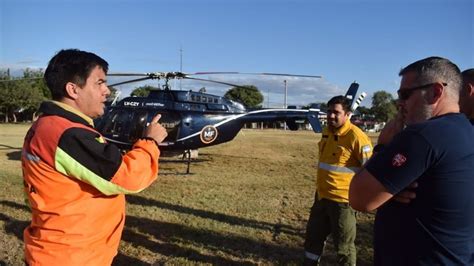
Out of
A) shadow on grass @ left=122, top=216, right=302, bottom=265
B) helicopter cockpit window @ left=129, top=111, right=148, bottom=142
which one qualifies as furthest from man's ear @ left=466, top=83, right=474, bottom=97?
helicopter cockpit window @ left=129, top=111, right=148, bottom=142

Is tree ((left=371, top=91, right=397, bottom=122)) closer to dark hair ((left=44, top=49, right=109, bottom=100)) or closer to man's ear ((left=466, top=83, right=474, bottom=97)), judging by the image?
man's ear ((left=466, top=83, right=474, bottom=97))

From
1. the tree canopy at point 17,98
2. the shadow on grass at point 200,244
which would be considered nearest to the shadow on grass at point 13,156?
the shadow on grass at point 200,244

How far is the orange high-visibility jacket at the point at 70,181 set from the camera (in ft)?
6.40

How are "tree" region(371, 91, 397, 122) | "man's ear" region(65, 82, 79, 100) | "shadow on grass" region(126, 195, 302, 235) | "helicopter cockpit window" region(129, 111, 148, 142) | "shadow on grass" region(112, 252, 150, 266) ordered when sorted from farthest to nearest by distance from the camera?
1. "tree" region(371, 91, 397, 122)
2. "helicopter cockpit window" region(129, 111, 148, 142)
3. "shadow on grass" region(126, 195, 302, 235)
4. "shadow on grass" region(112, 252, 150, 266)
5. "man's ear" region(65, 82, 79, 100)

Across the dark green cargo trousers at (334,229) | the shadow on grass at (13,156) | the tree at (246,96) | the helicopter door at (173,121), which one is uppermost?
the tree at (246,96)

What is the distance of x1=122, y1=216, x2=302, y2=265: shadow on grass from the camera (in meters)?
5.35

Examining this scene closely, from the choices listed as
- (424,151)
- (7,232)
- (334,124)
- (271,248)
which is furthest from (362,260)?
(7,232)

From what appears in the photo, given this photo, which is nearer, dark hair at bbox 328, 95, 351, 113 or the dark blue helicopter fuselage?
dark hair at bbox 328, 95, 351, 113

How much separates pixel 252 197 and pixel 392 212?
6.98m

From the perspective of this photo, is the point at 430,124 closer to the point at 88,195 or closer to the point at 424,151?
the point at 424,151

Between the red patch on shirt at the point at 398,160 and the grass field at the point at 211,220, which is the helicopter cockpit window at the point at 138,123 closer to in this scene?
the grass field at the point at 211,220

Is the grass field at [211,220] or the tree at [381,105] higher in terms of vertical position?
the tree at [381,105]

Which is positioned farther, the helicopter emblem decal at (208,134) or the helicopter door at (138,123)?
the helicopter emblem decal at (208,134)

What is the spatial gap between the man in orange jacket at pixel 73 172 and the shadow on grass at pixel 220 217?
4.73 m
